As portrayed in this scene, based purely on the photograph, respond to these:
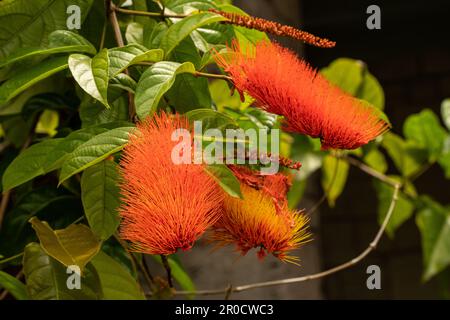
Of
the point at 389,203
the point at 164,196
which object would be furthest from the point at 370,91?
the point at 164,196

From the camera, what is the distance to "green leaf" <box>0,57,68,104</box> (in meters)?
0.38

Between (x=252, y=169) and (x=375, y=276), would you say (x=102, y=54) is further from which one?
(x=375, y=276)

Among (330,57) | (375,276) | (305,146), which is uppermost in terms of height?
(330,57)

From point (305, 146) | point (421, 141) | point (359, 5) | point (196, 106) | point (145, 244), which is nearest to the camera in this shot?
point (145, 244)

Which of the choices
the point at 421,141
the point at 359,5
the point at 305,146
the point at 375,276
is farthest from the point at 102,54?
the point at 359,5

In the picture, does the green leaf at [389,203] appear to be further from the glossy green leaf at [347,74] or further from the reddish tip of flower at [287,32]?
the reddish tip of flower at [287,32]

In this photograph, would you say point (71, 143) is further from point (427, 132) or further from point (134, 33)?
point (427, 132)

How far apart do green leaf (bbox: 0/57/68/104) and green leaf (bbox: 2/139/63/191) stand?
4 centimetres

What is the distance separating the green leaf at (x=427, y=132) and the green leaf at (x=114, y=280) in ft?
2.11

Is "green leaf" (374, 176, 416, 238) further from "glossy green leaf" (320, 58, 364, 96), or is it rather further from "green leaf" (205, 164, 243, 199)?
"green leaf" (205, 164, 243, 199)

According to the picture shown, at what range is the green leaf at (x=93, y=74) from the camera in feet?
1.16

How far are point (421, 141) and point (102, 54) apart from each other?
70 cm

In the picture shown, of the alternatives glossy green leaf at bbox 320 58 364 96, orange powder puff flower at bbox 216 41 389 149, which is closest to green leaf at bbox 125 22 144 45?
orange powder puff flower at bbox 216 41 389 149

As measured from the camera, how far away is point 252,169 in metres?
0.39
